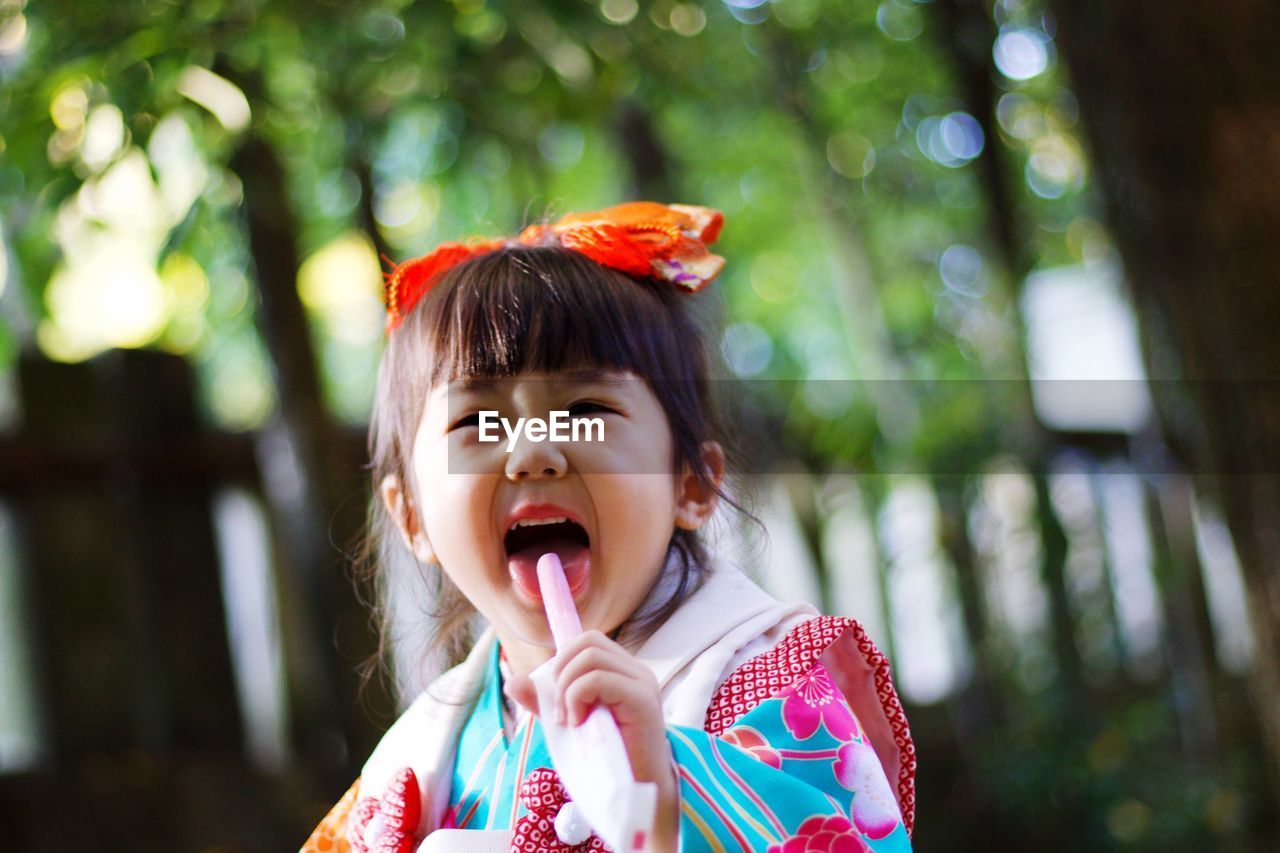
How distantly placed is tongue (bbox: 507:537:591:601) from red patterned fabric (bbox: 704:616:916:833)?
0.16 meters

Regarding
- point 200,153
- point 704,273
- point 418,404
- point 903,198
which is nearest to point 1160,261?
point 704,273

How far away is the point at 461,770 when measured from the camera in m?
1.28

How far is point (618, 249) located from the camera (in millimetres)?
1326

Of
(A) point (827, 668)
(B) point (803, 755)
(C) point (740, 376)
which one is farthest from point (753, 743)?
(C) point (740, 376)

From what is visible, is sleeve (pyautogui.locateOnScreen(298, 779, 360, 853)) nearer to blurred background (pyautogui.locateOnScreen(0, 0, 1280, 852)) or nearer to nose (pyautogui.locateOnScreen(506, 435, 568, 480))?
nose (pyautogui.locateOnScreen(506, 435, 568, 480))

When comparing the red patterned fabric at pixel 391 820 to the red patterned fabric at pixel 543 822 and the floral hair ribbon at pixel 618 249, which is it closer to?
the red patterned fabric at pixel 543 822

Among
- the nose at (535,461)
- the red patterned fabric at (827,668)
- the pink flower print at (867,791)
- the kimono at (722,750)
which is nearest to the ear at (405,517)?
the kimono at (722,750)

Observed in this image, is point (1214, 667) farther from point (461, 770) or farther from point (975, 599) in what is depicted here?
point (461, 770)

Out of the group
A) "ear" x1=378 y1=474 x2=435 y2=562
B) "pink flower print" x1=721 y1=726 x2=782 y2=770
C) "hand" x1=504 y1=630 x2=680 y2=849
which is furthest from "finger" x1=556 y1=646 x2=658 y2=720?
"ear" x1=378 y1=474 x2=435 y2=562

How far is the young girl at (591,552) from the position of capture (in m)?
1.09

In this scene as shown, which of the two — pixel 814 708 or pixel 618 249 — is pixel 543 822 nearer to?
pixel 814 708

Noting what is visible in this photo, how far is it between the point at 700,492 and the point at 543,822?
1.23 ft

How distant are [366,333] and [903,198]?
3.51m

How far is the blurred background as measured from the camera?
83.6 inches
